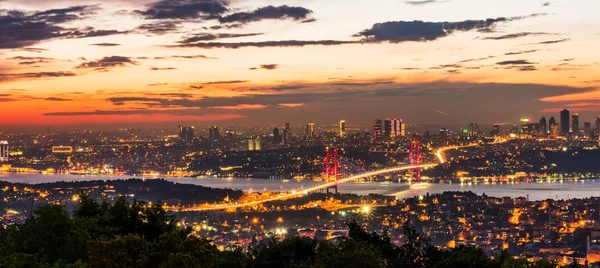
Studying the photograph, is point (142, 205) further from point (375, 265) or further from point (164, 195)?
point (164, 195)

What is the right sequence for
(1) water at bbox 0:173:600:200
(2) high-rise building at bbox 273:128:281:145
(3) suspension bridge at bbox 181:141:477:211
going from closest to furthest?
(3) suspension bridge at bbox 181:141:477:211
(1) water at bbox 0:173:600:200
(2) high-rise building at bbox 273:128:281:145

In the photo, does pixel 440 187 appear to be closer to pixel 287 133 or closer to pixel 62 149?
pixel 287 133

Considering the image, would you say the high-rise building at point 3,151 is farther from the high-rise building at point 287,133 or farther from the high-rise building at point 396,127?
the high-rise building at point 396,127

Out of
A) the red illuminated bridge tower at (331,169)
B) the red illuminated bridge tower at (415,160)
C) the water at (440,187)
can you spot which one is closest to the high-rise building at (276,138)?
the red illuminated bridge tower at (415,160)

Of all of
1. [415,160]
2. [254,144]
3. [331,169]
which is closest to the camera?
[331,169]

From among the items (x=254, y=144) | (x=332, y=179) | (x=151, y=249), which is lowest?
(x=332, y=179)

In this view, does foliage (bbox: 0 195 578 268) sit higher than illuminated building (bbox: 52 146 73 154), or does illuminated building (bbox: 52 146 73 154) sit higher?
foliage (bbox: 0 195 578 268)

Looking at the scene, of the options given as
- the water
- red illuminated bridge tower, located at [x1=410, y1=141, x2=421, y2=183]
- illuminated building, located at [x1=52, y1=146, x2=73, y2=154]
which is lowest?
the water

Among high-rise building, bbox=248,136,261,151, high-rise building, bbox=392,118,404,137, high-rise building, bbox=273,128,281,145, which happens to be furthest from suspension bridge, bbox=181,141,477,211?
high-rise building, bbox=273,128,281,145

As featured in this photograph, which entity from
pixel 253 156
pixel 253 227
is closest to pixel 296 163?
pixel 253 156

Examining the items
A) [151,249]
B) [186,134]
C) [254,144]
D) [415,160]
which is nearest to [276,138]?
[254,144]

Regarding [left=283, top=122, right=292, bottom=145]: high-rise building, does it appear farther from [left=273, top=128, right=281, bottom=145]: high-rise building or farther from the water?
the water
